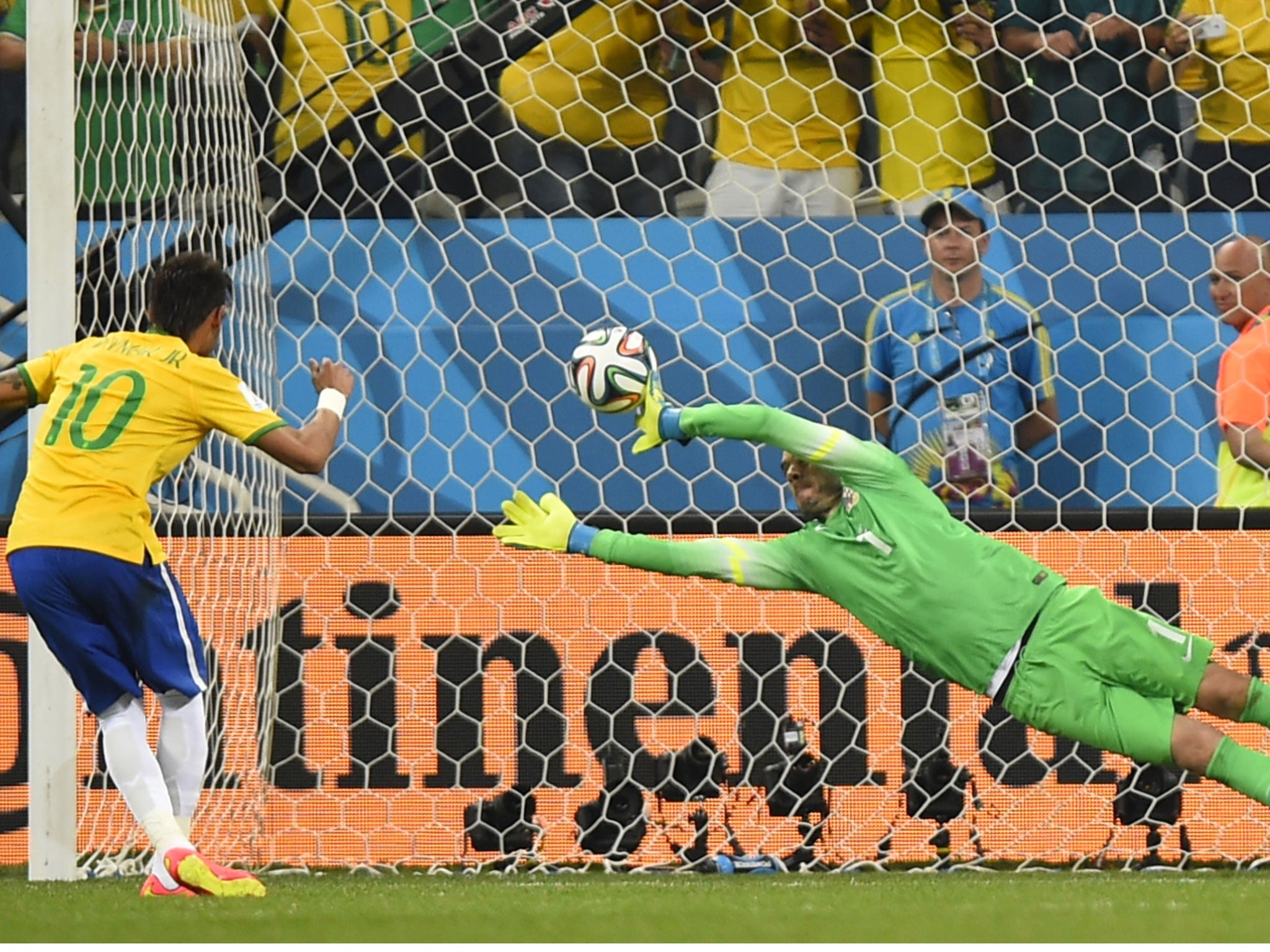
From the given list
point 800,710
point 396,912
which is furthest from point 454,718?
point 396,912

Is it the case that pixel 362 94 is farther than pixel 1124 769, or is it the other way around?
pixel 362 94

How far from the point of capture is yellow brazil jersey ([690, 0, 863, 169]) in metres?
6.29

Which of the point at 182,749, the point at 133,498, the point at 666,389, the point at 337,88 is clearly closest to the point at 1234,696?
the point at 666,389

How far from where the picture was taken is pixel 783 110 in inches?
249

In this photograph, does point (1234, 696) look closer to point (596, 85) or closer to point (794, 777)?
point (794, 777)

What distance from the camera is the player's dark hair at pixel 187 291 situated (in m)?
4.34

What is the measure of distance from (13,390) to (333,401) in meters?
0.71

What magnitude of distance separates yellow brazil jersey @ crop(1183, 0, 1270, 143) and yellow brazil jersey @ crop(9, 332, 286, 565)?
338cm

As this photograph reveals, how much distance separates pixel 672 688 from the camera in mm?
5461

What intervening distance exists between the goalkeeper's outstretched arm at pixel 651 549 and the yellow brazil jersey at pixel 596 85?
75.4 inches

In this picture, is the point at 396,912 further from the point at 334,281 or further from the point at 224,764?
the point at 334,281

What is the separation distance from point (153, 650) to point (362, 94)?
2.38m

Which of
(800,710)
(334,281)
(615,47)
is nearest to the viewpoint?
(800,710)

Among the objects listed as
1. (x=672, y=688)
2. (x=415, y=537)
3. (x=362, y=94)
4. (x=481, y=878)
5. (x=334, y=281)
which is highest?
(x=362, y=94)
